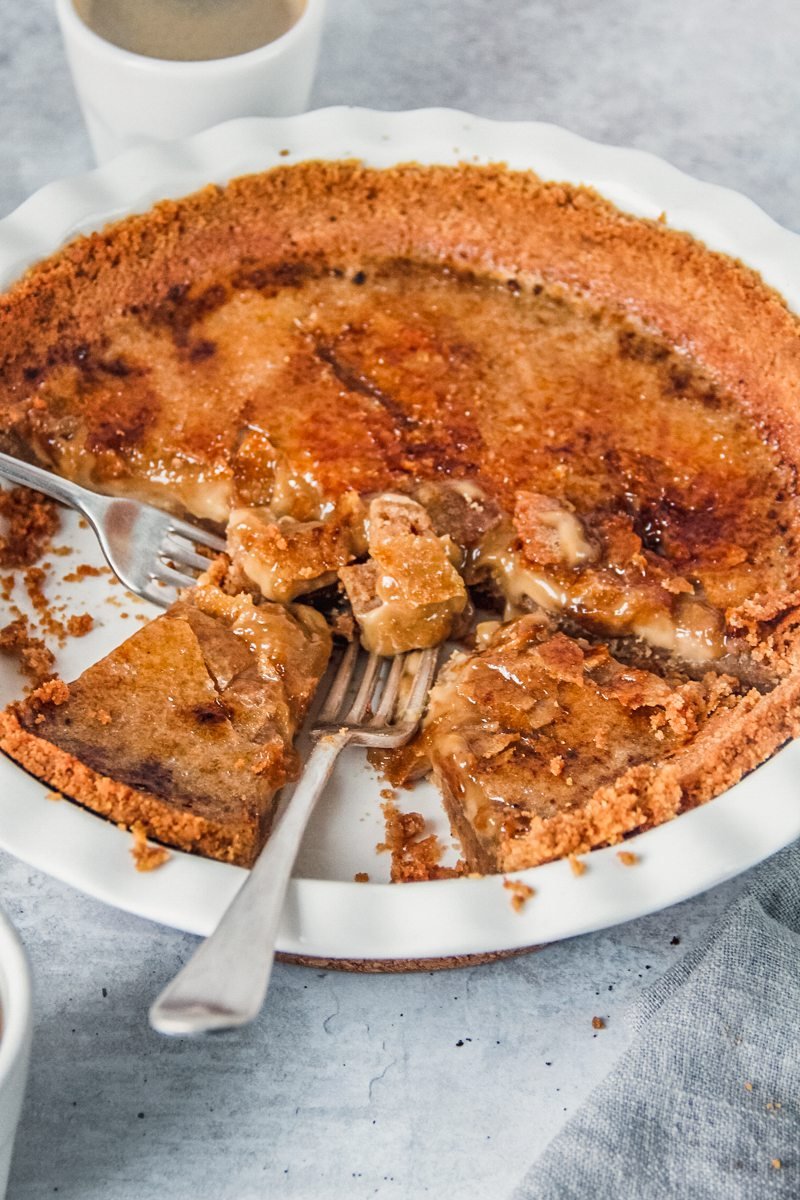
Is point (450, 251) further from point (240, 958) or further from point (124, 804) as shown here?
point (240, 958)

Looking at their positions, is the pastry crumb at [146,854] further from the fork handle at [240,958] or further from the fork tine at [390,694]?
the fork tine at [390,694]

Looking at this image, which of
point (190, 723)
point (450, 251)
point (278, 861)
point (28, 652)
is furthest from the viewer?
point (450, 251)

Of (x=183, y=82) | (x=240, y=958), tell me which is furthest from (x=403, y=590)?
(x=183, y=82)

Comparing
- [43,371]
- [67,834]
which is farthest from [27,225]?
[67,834]

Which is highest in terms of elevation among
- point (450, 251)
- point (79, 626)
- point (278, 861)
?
point (450, 251)

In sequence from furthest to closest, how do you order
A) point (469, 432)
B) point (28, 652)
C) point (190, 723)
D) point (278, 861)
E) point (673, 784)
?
point (469, 432) < point (28, 652) < point (190, 723) < point (673, 784) < point (278, 861)

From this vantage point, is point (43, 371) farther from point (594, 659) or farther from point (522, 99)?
point (522, 99)

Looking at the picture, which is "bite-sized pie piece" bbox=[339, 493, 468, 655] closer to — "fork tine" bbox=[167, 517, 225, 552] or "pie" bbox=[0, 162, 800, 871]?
"pie" bbox=[0, 162, 800, 871]
